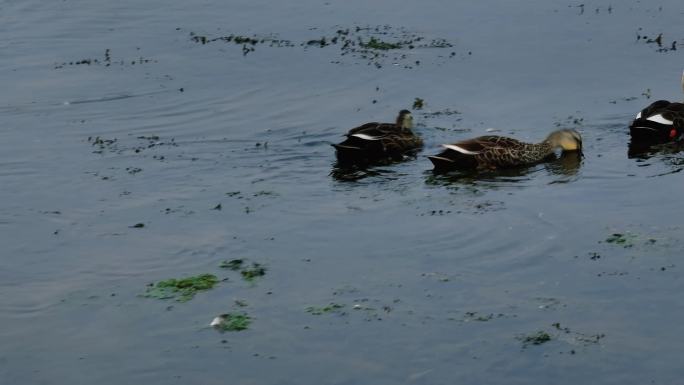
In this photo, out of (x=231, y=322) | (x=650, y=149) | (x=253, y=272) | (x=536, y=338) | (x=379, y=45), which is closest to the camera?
(x=536, y=338)

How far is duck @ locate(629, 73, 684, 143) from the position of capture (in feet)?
70.2

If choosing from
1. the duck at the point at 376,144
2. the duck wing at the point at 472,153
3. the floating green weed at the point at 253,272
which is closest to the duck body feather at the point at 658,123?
the duck wing at the point at 472,153

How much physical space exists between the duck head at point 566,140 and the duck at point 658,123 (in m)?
1.35

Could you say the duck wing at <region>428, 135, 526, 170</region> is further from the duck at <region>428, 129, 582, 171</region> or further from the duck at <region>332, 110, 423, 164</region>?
the duck at <region>332, 110, 423, 164</region>

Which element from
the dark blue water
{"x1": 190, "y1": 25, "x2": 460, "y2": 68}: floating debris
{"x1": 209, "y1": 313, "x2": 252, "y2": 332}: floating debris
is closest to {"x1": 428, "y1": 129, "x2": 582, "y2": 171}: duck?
the dark blue water

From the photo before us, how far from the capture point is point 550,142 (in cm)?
2078

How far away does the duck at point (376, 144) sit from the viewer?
2094cm

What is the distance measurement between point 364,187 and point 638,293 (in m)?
5.89

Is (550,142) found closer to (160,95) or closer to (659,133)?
→ (659,133)

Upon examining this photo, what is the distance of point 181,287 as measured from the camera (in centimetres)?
1491

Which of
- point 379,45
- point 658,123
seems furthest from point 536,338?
point 379,45

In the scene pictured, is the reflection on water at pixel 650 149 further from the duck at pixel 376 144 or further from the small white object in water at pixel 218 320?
the small white object in water at pixel 218 320

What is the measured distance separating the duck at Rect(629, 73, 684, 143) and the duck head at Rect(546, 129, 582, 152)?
4.44 feet

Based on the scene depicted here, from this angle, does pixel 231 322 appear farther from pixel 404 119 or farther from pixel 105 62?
pixel 105 62
